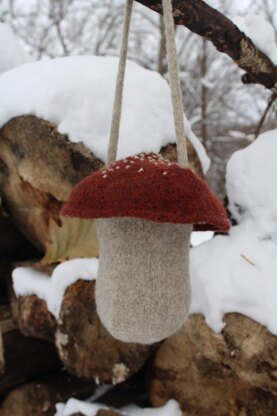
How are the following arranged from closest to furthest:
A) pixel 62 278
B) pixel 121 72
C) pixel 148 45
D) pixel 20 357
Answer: pixel 121 72
pixel 62 278
pixel 20 357
pixel 148 45

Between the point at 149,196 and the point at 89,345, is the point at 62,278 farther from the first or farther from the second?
the point at 149,196

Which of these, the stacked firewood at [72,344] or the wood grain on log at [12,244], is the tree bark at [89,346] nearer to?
the stacked firewood at [72,344]

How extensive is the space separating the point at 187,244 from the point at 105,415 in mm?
569

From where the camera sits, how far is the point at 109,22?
465 centimetres

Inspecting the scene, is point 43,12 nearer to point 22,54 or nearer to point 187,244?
point 22,54

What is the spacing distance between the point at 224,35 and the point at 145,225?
480mm

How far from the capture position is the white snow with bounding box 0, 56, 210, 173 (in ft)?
3.26

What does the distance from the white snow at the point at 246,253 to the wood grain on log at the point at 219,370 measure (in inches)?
1.1

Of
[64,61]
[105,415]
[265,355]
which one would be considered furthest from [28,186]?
[265,355]

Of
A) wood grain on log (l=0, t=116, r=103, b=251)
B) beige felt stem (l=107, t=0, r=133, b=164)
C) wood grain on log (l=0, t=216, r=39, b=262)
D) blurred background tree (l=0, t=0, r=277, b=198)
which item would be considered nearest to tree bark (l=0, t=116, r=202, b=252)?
wood grain on log (l=0, t=116, r=103, b=251)

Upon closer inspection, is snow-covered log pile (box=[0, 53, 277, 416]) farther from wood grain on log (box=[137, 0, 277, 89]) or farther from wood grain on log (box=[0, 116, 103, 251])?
wood grain on log (box=[137, 0, 277, 89])

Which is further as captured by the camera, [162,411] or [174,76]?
[162,411]

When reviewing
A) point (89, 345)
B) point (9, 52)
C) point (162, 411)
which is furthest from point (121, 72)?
point (9, 52)

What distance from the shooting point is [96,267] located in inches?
36.6
